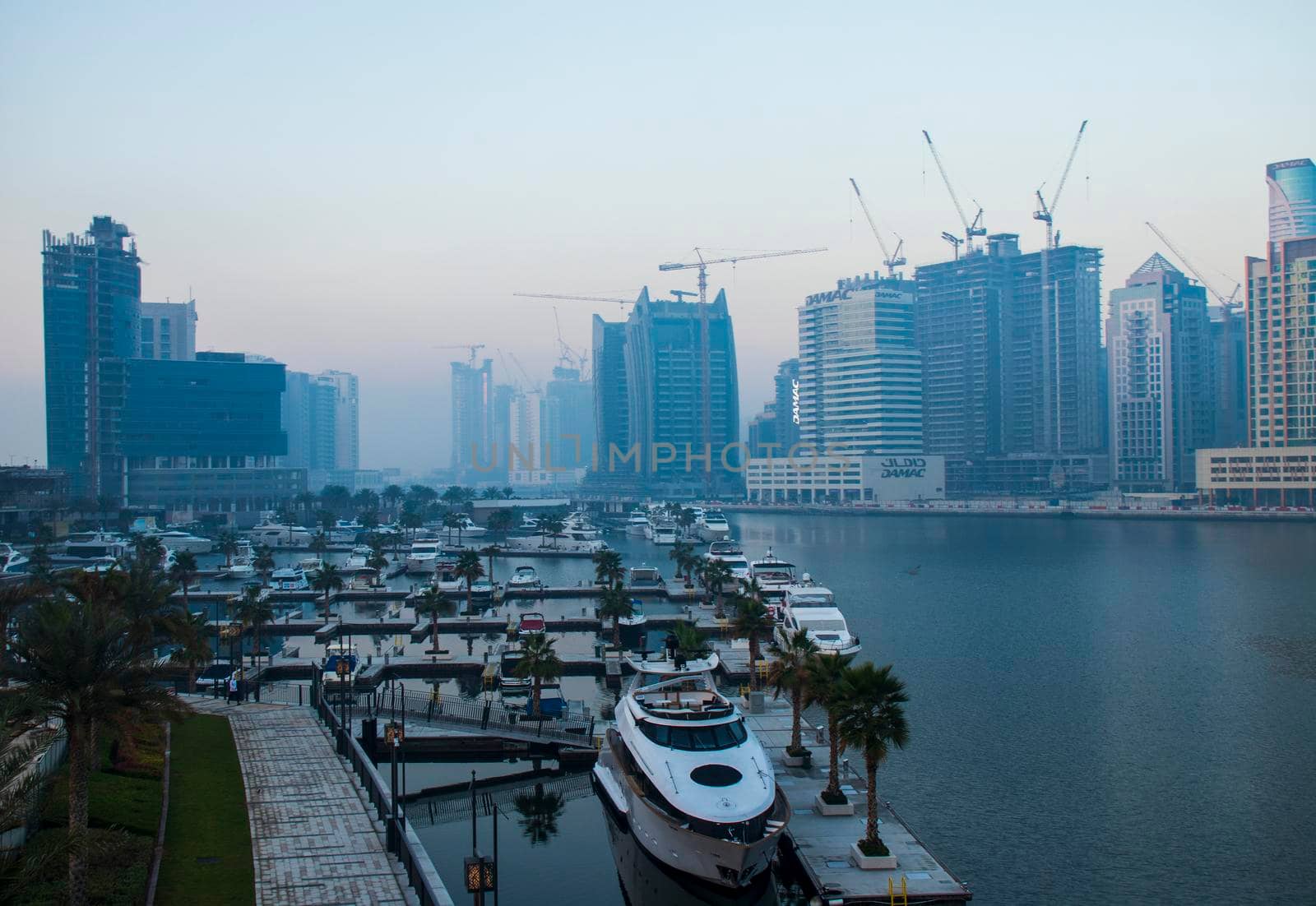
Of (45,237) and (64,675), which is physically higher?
(45,237)

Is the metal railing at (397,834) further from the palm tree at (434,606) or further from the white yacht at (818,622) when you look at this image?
the white yacht at (818,622)

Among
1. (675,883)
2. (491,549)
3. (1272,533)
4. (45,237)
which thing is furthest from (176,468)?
(675,883)

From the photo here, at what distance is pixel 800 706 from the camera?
33344mm

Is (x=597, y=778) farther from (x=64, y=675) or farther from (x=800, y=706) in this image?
(x=64, y=675)

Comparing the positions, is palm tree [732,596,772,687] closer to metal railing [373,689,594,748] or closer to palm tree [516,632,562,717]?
metal railing [373,689,594,748]

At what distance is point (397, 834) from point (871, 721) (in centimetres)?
1045

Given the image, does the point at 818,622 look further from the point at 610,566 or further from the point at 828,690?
the point at 828,690

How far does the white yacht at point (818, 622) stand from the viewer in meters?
52.6

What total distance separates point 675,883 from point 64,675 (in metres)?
13.5

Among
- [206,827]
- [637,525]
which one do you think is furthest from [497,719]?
[637,525]

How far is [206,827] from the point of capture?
25000mm

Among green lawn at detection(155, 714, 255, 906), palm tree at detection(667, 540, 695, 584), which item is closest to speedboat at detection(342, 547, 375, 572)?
palm tree at detection(667, 540, 695, 584)

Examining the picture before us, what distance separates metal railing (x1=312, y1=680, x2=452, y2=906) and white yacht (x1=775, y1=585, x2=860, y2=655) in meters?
21.2

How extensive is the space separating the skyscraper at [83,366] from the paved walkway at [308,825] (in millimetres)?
140867
